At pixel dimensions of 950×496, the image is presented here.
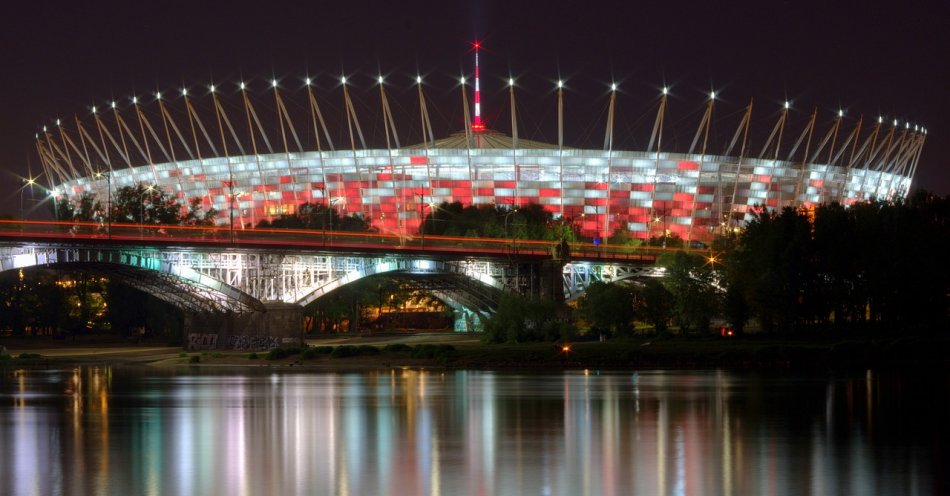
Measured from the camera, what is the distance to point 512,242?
437 ft

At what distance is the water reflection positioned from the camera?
30.8m

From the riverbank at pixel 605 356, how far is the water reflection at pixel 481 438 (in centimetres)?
1668

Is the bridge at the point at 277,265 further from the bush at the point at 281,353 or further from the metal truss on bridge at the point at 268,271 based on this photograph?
the bush at the point at 281,353

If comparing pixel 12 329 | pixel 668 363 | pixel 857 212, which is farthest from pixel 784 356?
pixel 12 329

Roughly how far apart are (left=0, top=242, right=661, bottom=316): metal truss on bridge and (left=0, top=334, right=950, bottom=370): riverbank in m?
6.35

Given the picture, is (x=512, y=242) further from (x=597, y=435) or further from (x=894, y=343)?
(x=597, y=435)

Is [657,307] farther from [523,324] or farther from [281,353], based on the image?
[281,353]

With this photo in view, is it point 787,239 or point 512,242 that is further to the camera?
point 512,242

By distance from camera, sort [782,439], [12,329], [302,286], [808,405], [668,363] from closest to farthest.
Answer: [782,439] → [808,405] → [668,363] → [302,286] → [12,329]

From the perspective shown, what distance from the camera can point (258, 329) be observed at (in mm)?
115438

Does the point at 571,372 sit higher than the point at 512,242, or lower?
lower

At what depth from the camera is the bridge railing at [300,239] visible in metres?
105

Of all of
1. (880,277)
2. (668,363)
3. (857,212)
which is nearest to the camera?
(668,363)

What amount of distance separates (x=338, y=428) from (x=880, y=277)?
205 feet
